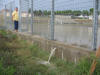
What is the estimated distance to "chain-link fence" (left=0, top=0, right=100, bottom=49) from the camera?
4574mm

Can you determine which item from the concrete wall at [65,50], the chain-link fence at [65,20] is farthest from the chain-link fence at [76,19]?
the concrete wall at [65,50]

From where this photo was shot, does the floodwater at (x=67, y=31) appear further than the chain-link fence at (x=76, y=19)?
Yes

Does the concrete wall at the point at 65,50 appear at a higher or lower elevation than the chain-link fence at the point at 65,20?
lower

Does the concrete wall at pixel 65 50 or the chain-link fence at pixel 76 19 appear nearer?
the concrete wall at pixel 65 50

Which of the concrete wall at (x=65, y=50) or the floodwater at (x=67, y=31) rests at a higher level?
the floodwater at (x=67, y=31)

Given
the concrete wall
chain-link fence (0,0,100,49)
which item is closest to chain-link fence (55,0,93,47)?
chain-link fence (0,0,100,49)

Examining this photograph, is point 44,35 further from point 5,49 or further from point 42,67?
point 42,67

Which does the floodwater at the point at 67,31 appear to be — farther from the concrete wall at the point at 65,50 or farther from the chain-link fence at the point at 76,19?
the concrete wall at the point at 65,50

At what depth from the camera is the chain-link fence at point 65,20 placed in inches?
180

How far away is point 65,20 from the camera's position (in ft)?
18.8

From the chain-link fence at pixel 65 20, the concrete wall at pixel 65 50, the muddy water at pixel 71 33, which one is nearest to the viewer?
the concrete wall at pixel 65 50

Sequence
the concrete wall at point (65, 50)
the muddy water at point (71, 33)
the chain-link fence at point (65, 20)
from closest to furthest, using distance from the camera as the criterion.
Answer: the concrete wall at point (65, 50) < the chain-link fence at point (65, 20) < the muddy water at point (71, 33)

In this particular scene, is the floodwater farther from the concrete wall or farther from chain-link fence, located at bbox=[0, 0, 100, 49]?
the concrete wall

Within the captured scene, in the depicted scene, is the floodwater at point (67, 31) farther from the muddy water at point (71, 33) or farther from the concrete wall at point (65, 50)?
the concrete wall at point (65, 50)
